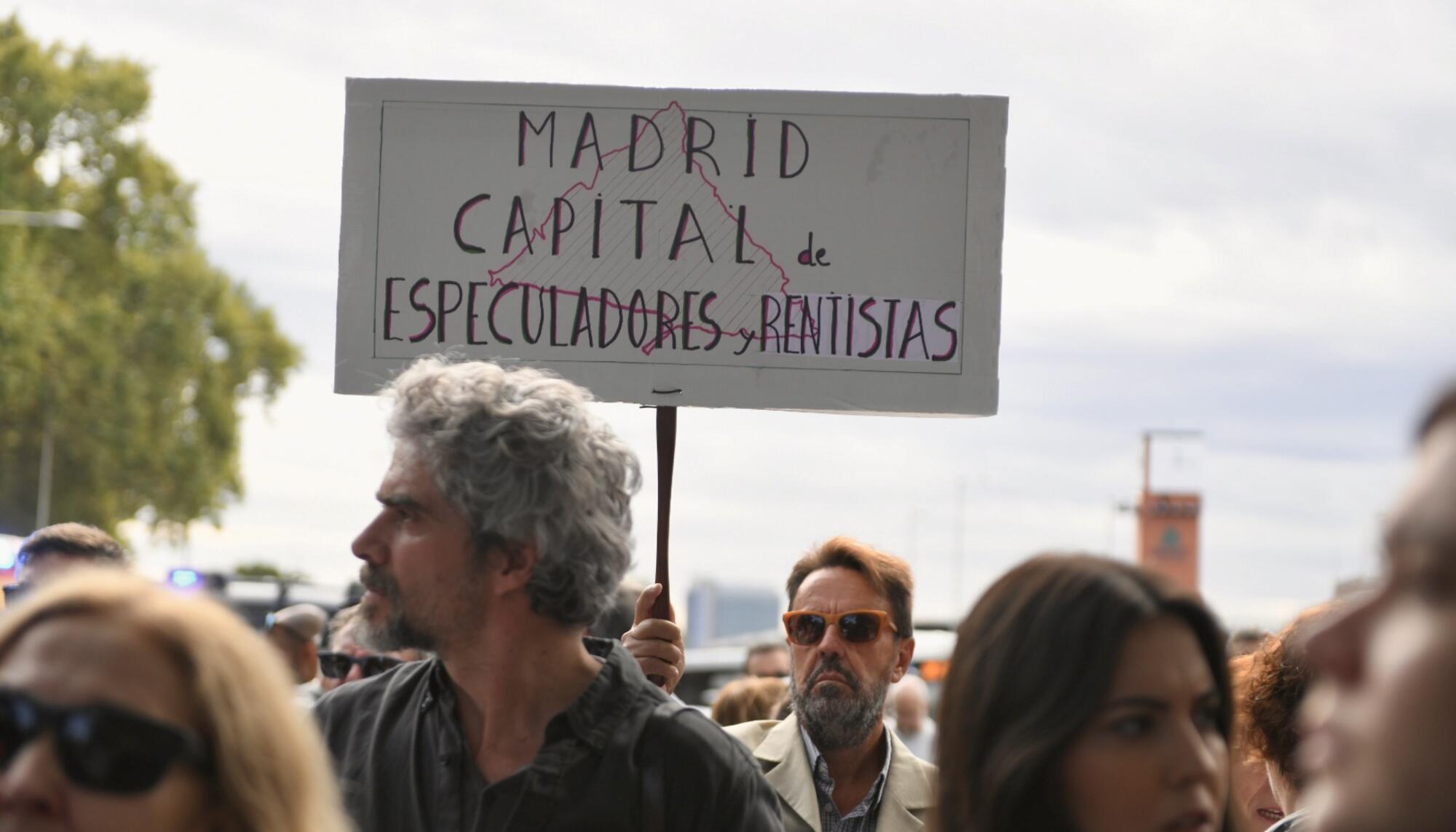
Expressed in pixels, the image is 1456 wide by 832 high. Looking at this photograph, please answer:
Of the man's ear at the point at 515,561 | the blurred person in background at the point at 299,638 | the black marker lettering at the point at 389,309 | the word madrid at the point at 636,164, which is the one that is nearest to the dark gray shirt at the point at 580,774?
the man's ear at the point at 515,561

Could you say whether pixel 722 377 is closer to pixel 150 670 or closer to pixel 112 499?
pixel 150 670

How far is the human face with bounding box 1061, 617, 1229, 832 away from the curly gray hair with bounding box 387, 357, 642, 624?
3.79ft

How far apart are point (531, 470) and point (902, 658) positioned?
229 centimetres

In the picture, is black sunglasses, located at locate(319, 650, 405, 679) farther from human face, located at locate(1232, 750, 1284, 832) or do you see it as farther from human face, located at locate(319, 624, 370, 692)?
human face, located at locate(1232, 750, 1284, 832)

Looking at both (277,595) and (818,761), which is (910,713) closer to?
(818,761)

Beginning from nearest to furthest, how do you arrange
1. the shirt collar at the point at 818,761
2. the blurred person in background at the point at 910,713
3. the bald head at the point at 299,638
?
1. the shirt collar at the point at 818,761
2. the bald head at the point at 299,638
3. the blurred person in background at the point at 910,713

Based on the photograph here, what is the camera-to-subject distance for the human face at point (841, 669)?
15.9ft

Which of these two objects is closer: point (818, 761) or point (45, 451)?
point (818, 761)

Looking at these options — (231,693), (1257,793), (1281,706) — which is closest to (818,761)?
(1257,793)

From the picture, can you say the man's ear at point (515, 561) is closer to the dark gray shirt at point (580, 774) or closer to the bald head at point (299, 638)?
the dark gray shirt at point (580, 774)

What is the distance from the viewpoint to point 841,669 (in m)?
4.96

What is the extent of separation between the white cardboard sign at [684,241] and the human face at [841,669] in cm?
126

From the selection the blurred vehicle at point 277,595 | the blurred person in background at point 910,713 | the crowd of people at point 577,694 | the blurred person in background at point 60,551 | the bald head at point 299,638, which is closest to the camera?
the crowd of people at point 577,694

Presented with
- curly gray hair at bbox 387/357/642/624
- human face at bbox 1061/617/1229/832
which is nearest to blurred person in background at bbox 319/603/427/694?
curly gray hair at bbox 387/357/642/624
